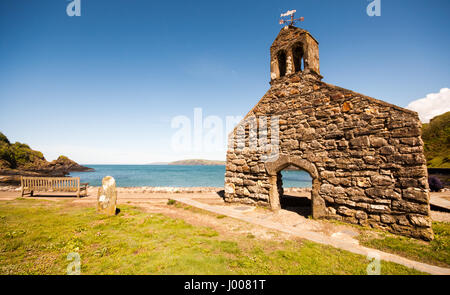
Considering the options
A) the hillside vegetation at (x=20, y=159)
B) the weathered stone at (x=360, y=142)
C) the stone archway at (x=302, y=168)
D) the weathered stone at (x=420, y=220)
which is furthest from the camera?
the hillside vegetation at (x=20, y=159)

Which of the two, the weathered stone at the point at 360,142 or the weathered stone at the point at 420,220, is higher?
the weathered stone at the point at 360,142

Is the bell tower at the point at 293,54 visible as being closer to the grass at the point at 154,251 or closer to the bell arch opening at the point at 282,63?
the bell arch opening at the point at 282,63

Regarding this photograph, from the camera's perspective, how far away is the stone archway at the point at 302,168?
6.94m

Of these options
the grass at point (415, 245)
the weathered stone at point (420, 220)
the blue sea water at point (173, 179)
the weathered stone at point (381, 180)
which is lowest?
the blue sea water at point (173, 179)

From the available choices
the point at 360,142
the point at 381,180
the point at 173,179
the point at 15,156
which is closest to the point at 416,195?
the point at 381,180

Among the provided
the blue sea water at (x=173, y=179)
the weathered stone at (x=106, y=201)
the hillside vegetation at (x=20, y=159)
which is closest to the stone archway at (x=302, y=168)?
the weathered stone at (x=106, y=201)

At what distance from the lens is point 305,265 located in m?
3.65

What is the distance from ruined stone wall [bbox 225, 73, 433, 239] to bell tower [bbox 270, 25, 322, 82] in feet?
1.50

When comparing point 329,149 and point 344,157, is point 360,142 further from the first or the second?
point 329,149

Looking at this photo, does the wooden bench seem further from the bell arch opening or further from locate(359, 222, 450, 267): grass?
locate(359, 222, 450, 267): grass

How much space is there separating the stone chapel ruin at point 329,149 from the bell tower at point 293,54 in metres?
0.04

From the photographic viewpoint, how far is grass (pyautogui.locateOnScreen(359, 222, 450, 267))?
13.5 feet
